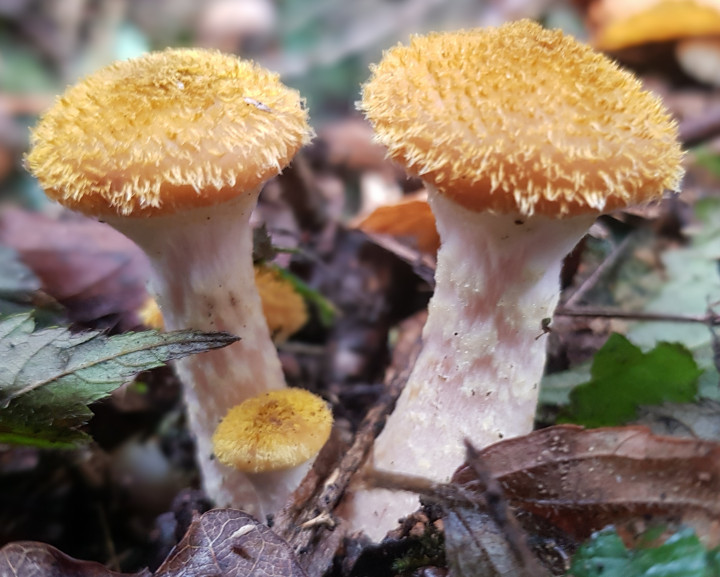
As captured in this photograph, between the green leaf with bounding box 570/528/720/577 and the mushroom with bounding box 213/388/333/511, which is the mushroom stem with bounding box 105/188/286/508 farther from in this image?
the green leaf with bounding box 570/528/720/577

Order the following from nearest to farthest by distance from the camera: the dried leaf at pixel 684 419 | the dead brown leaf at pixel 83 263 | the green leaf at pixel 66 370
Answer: the green leaf at pixel 66 370 → the dried leaf at pixel 684 419 → the dead brown leaf at pixel 83 263

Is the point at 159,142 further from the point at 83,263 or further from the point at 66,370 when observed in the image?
the point at 83,263

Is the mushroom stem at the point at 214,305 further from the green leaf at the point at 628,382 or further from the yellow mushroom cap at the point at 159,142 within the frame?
the green leaf at the point at 628,382

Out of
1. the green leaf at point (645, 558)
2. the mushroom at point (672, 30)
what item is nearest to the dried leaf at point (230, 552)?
the green leaf at point (645, 558)

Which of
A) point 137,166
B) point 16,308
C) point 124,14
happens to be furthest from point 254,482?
point 124,14

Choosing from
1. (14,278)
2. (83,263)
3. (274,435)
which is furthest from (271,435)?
(83,263)

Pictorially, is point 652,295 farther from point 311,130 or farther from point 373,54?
point 373,54

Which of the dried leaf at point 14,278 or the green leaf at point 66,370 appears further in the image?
the dried leaf at point 14,278
